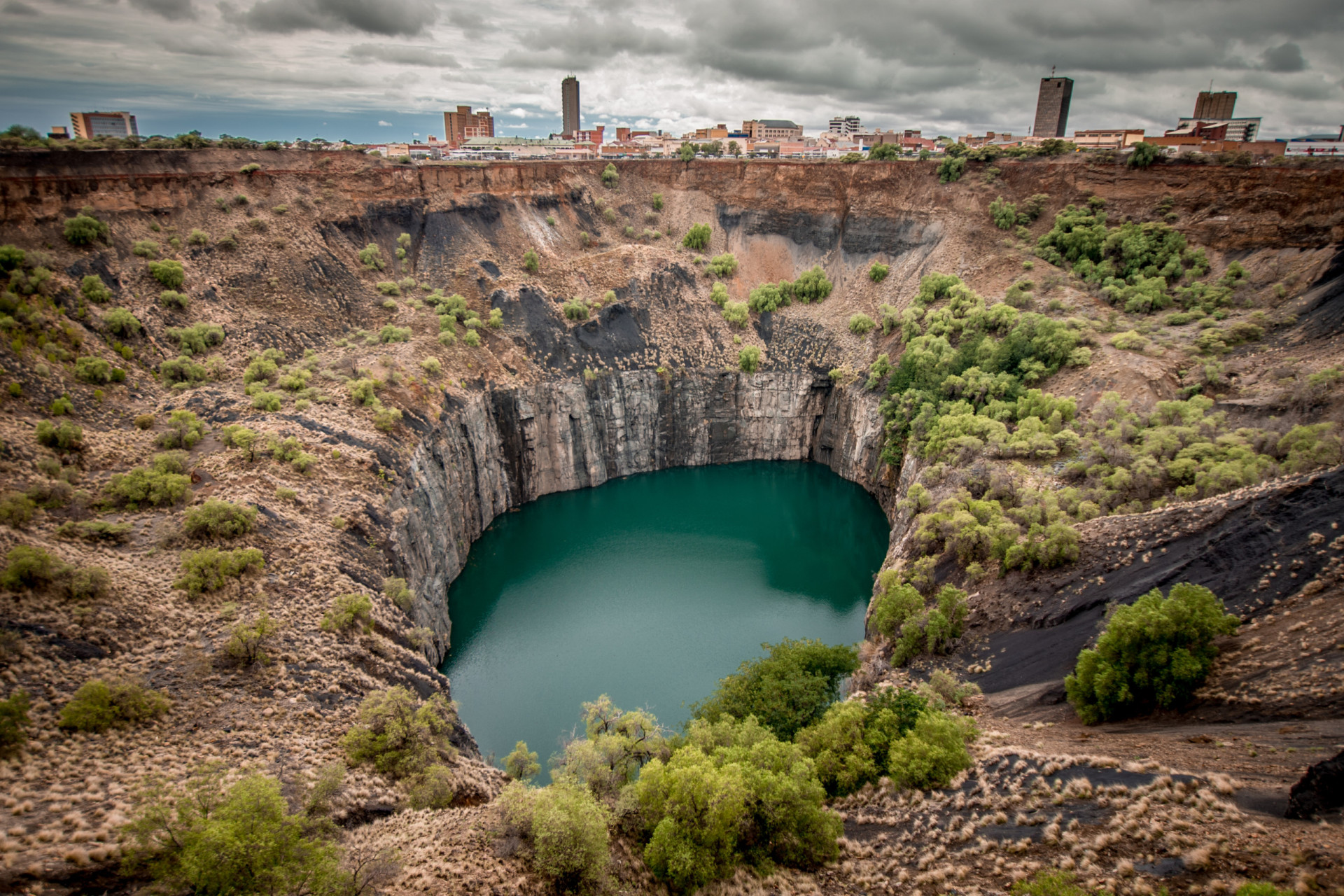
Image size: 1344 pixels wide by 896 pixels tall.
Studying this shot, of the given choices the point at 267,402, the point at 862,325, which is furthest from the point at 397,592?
the point at 862,325

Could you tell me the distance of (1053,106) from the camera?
81.1 m

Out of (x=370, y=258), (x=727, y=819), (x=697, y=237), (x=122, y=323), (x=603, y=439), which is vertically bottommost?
(x=603, y=439)

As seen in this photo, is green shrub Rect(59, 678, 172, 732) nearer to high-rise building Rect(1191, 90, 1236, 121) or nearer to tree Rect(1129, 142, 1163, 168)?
tree Rect(1129, 142, 1163, 168)

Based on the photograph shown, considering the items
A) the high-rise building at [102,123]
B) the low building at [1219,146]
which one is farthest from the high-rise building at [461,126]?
the low building at [1219,146]

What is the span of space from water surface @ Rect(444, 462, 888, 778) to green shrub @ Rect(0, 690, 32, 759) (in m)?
16.0

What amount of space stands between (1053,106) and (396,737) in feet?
318

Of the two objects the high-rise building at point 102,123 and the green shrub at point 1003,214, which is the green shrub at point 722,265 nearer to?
the green shrub at point 1003,214

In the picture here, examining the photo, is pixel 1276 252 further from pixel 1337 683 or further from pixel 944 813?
pixel 944 813

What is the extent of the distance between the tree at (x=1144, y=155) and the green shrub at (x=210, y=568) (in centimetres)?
6138

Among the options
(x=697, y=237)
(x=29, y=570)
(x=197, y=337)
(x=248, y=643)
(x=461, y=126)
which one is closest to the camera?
(x=29, y=570)

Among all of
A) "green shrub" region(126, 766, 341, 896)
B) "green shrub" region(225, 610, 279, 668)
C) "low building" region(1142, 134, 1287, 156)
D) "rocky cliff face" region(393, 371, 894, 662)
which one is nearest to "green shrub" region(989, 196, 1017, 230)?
"low building" region(1142, 134, 1287, 156)

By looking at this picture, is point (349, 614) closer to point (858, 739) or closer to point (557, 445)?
point (858, 739)

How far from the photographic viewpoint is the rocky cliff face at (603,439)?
130 ft

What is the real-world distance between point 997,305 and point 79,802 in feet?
170
